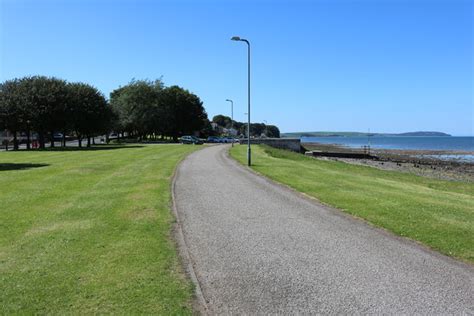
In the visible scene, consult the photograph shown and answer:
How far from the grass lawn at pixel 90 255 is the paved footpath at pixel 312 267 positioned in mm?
561

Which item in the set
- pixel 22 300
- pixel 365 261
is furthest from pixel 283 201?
pixel 22 300

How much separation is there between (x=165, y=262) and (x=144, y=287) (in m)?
1.21

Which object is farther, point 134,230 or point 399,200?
point 399,200

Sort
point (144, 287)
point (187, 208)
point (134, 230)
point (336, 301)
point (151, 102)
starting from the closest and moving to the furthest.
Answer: point (336, 301) → point (144, 287) → point (134, 230) → point (187, 208) → point (151, 102)

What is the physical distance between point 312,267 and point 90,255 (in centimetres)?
364

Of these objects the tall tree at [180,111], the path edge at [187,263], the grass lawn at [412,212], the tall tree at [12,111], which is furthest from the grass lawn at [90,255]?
the tall tree at [180,111]

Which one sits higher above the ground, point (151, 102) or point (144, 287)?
point (151, 102)

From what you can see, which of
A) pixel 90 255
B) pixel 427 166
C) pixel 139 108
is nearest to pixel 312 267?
pixel 90 255

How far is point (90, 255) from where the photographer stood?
8.05 m

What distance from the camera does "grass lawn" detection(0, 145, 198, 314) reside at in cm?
592

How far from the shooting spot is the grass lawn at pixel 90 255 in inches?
233

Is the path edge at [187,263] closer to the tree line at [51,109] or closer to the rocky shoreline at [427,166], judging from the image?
the rocky shoreline at [427,166]

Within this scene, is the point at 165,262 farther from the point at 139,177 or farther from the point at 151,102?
the point at 151,102

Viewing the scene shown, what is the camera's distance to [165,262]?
299 inches
